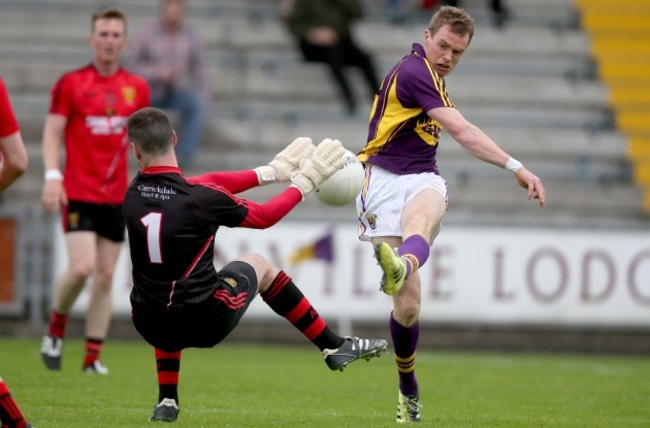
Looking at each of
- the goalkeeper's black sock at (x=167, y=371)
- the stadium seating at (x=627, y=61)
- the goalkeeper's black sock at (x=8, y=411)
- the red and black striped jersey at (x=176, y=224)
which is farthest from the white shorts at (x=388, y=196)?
the stadium seating at (x=627, y=61)

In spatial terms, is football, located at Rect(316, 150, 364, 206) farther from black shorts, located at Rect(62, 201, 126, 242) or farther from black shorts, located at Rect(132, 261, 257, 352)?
black shorts, located at Rect(62, 201, 126, 242)

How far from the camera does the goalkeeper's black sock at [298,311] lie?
23.3 ft

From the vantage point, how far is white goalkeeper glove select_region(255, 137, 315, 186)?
7078mm

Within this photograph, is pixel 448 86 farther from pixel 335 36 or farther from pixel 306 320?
pixel 306 320

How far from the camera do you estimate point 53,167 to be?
31.7ft

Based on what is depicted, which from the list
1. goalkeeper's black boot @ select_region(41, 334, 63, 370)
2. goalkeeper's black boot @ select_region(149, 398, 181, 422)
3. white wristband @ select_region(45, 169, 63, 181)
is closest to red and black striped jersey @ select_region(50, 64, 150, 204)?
white wristband @ select_region(45, 169, 63, 181)

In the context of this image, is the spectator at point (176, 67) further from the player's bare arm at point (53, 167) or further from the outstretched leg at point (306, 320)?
the outstretched leg at point (306, 320)

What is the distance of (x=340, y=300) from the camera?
13719 millimetres

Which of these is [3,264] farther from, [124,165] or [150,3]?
[150,3]

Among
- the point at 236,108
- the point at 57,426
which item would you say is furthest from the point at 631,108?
the point at 57,426

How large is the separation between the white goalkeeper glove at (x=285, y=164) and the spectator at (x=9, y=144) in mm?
1401

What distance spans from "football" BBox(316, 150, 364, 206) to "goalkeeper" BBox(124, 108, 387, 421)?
1.55ft

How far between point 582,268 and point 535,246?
1.82ft

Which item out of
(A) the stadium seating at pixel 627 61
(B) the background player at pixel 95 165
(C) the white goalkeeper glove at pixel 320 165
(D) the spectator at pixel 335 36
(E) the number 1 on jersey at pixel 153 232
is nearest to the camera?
(E) the number 1 on jersey at pixel 153 232
